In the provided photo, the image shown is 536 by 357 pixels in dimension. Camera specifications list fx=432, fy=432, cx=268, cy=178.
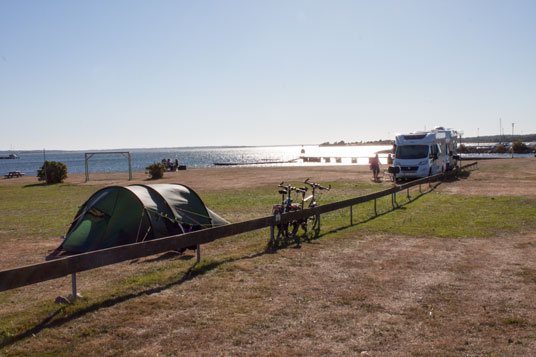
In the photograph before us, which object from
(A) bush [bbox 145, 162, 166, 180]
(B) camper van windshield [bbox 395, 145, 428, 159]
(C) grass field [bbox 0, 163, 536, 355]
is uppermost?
(B) camper van windshield [bbox 395, 145, 428, 159]

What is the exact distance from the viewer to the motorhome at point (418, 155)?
26000mm

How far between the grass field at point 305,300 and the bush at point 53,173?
77.9ft

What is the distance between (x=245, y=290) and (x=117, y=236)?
452 centimetres

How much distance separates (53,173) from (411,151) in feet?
85.7

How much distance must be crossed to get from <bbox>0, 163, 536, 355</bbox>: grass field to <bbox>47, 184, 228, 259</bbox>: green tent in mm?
901

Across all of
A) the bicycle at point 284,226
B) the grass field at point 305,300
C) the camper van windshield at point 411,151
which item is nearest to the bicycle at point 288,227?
the bicycle at point 284,226

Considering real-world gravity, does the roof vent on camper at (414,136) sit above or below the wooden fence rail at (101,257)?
above

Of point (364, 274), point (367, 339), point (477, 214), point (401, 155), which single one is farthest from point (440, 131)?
point (367, 339)

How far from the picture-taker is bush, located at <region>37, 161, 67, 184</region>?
32969 mm

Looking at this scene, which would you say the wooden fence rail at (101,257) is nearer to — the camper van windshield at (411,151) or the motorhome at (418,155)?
the motorhome at (418,155)

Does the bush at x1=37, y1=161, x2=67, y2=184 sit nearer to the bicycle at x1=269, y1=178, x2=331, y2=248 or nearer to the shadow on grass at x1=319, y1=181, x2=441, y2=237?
the shadow on grass at x1=319, y1=181, x2=441, y2=237

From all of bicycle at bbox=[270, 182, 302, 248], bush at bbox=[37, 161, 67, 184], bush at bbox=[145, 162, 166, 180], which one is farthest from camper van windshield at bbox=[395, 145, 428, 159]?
bush at bbox=[37, 161, 67, 184]

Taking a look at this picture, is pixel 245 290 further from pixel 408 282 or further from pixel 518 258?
pixel 518 258

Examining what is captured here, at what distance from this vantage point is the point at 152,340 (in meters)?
4.96
